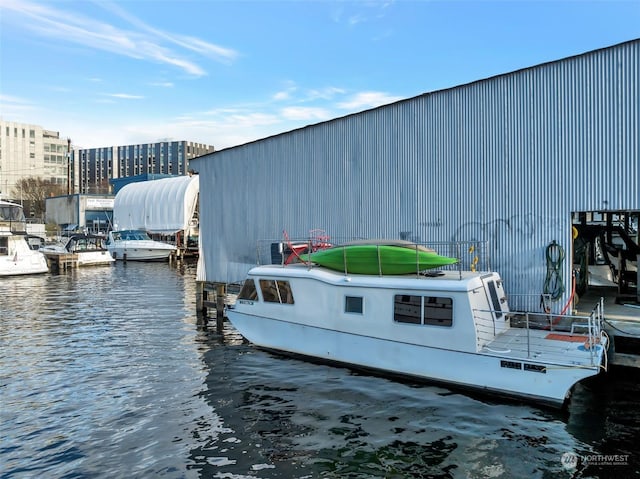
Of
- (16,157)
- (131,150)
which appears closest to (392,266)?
(16,157)

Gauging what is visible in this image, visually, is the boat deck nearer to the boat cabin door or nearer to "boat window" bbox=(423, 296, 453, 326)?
the boat cabin door

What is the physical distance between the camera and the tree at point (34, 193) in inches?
4144

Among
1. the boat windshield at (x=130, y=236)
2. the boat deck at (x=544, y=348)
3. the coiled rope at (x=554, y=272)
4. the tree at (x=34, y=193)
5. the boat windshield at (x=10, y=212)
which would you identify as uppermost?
the tree at (x=34, y=193)

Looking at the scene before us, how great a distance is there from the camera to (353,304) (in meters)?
15.0

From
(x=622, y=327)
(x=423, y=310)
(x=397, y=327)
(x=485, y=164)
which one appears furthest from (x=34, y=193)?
(x=622, y=327)

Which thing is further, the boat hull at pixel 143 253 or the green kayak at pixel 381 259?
the boat hull at pixel 143 253

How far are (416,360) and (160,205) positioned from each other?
196ft

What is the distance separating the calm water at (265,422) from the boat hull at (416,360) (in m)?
0.38

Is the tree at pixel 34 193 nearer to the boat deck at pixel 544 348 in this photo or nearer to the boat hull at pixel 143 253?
the boat hull at pixel 143 253

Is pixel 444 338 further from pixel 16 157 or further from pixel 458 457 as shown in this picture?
pixel 16 157

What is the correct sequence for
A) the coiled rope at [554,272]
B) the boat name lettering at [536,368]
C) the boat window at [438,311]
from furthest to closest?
the coiled rope at [554,272] < the boat window at [438,311] < the boat name lettering at [536,368]

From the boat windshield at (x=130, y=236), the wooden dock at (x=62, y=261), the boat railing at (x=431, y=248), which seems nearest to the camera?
the boat railing at (x=431, y=248)

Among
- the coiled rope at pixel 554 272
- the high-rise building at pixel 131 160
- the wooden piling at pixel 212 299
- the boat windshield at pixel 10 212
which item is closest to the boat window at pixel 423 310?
the coiled rope at pixel 554 272

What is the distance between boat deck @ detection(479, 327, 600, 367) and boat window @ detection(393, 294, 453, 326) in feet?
4.35
